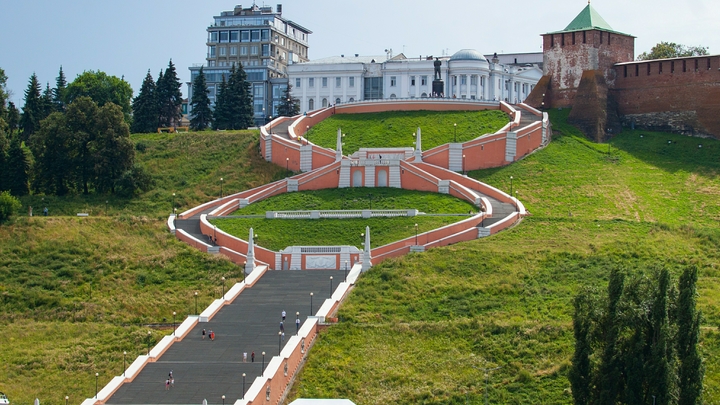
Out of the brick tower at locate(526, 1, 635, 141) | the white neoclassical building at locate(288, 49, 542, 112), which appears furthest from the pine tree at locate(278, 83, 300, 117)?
the brick tower at locate(526, 1, 635, 141)

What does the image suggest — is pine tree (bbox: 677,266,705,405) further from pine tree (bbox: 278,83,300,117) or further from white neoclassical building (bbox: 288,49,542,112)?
pine tree (bbox: 278,83,300,117)

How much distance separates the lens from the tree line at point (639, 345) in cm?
3200

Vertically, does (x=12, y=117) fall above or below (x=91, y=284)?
above

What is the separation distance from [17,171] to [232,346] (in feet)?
84.3

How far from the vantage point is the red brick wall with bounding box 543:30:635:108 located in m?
68.9

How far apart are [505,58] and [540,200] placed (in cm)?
4115

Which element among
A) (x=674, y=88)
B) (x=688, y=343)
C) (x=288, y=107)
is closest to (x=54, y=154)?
(x=288, y=107)

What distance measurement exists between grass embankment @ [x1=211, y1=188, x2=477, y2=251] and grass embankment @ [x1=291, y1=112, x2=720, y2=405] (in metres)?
3.33

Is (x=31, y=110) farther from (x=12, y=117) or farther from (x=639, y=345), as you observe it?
(x=639, y=345)

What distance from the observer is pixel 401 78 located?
83.1 meters

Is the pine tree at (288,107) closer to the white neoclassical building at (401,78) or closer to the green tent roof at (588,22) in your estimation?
the white neoclassical building at (401,78)

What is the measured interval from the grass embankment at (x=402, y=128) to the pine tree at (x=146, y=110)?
470 inches

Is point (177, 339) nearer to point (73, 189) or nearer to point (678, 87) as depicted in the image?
point (73, 189)

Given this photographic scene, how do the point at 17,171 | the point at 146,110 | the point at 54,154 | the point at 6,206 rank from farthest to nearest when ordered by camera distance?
1. the point at 146,110
2. the point at 17,171
3. the point at 54,154
4. the point at 6,206
